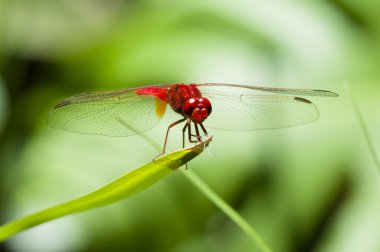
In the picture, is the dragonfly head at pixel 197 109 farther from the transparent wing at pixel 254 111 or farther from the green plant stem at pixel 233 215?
the green plant stem at pixel 233 215

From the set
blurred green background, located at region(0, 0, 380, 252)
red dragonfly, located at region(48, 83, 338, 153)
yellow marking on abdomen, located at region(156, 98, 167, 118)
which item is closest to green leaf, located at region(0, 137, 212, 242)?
red dragonfly, located at region(48, 83, 338, 153)

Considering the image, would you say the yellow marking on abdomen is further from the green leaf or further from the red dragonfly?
the green leaf

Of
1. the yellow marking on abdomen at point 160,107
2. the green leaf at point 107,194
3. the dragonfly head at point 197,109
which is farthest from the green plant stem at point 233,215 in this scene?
the yellow marking on abdomen at point 160,107

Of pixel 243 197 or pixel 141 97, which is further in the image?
pixel 243 197

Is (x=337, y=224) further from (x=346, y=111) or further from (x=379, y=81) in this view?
(x=379, y=81)


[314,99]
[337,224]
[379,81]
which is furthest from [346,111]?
[337,224]

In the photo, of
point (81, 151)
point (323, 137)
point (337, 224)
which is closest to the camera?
point (337, 224)
